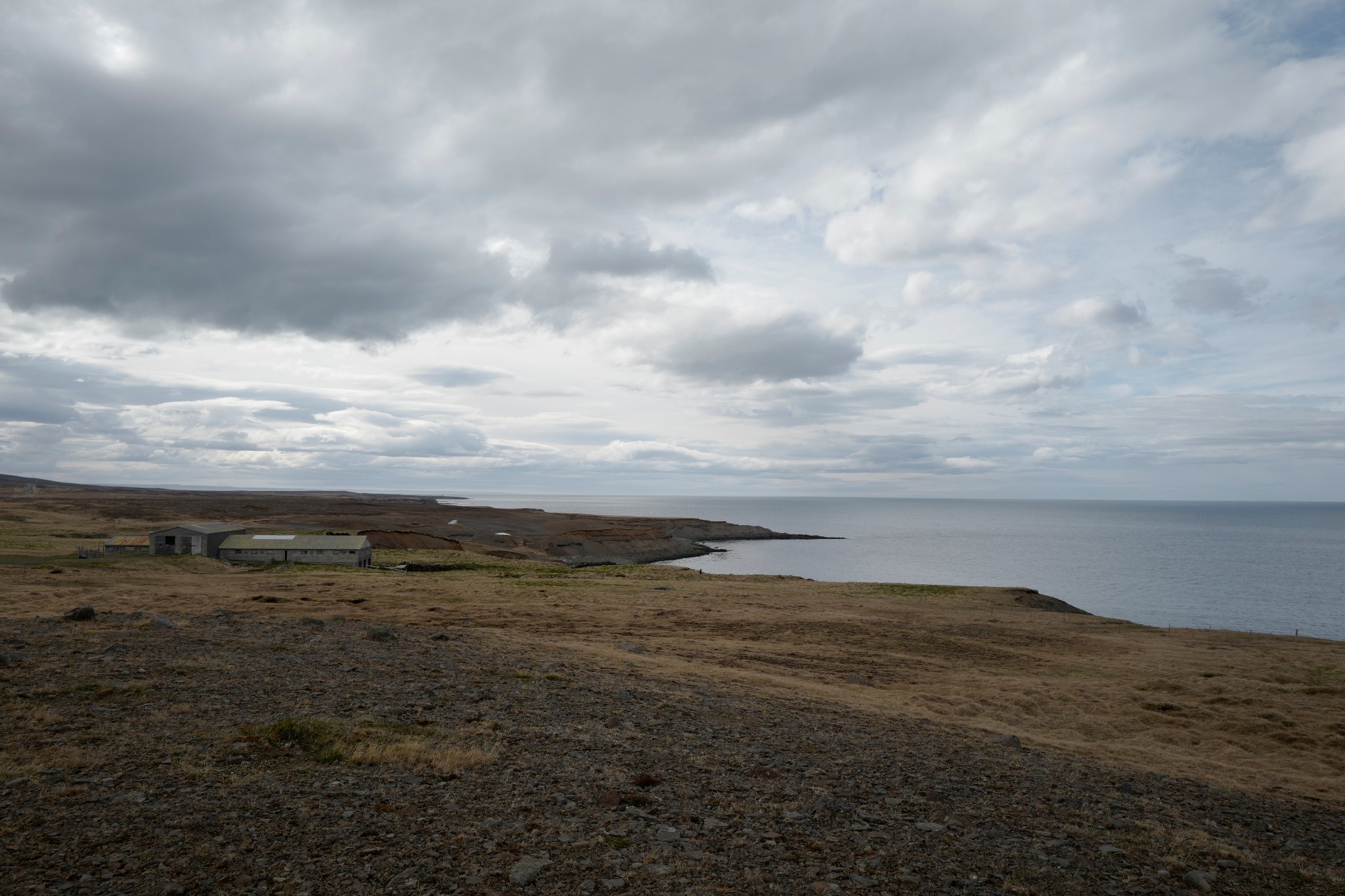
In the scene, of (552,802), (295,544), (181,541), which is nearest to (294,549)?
(295,544)

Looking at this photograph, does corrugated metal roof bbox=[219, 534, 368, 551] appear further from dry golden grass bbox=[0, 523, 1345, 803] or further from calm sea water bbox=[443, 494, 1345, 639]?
calm sea water bbox=[443, 494, 1345, 639]

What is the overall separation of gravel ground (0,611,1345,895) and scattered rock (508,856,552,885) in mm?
41

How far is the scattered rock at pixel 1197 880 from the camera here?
325 inches

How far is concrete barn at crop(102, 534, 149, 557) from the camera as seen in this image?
170 ft

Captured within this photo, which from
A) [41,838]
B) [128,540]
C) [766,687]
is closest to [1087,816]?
[766,687]

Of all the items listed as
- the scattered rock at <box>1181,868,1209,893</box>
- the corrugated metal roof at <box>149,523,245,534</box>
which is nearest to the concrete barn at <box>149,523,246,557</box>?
the corrugated metal roof at <box>149,523,245,534</box>

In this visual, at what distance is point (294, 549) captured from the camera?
5641 centimetres

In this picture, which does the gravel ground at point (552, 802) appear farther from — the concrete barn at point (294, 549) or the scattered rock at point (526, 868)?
the concrete barn at point (294, 549)

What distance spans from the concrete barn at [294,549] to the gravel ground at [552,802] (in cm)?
4241

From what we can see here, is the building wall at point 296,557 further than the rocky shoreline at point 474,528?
No

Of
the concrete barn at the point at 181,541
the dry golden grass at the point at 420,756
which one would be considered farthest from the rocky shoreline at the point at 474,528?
the dry golden grass at the point at 420,756

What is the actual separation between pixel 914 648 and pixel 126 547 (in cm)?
5430

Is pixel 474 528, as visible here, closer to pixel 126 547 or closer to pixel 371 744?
pixel 126 547

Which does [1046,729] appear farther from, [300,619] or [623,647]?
[300,619]
